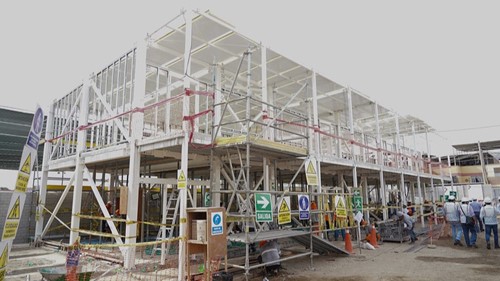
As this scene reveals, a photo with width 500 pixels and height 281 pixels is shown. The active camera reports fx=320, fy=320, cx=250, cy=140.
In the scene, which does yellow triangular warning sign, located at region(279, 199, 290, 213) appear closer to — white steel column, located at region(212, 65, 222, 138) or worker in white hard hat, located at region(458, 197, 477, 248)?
white steel column, located at region(212, 65, 222, 138)

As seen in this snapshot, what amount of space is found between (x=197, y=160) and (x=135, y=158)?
221 cm

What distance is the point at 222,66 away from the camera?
12391 millimetres

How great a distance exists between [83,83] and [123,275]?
7085 millimetres

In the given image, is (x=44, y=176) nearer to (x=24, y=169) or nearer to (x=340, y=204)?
(x=340, y=204)

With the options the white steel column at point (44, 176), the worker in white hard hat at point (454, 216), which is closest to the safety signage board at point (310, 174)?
the worker in white hard hat at point (454, 216)

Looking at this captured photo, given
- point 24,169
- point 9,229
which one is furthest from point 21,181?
point 9,229

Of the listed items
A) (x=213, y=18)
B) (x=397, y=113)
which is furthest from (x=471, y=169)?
(x=213, y=18)

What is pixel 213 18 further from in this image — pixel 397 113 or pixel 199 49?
pixel 397 113

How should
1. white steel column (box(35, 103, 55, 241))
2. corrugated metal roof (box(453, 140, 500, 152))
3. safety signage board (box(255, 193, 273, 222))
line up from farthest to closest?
corrugated metal roof (box(453, 140, 500, 152)), white steel column (box(35, 103, 55, 241)), safety signage board (box(255, 193, 273, 222))

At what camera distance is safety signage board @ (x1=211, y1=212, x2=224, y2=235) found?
20.7ft

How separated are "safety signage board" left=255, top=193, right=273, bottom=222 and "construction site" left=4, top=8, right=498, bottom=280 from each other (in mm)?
23

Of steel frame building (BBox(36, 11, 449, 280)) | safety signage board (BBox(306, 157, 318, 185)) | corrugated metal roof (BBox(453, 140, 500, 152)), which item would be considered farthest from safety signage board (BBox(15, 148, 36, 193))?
corrugated metal roof (BBox(453, 140, 500, 152))

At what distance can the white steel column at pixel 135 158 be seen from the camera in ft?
26.2

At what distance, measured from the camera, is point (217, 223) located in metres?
6.39
